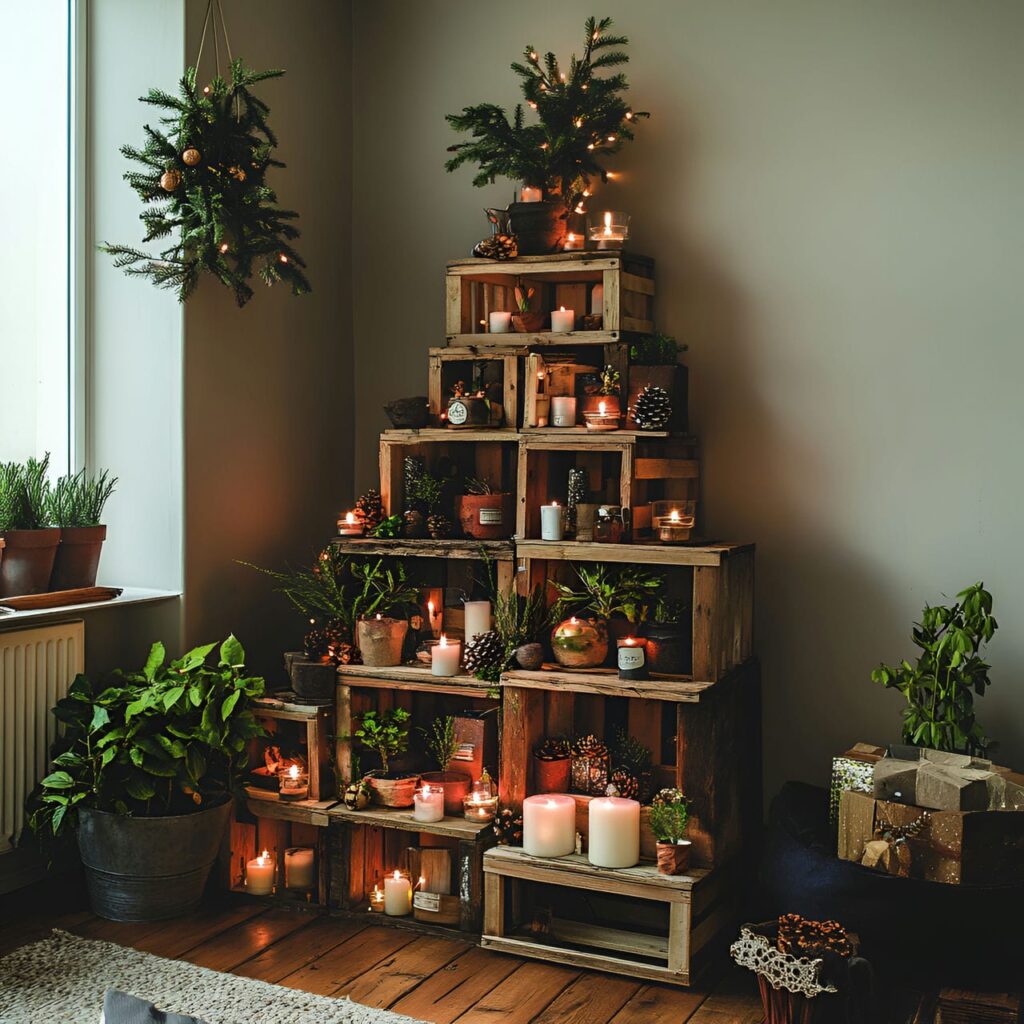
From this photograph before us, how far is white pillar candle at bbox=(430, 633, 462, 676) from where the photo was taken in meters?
3.16

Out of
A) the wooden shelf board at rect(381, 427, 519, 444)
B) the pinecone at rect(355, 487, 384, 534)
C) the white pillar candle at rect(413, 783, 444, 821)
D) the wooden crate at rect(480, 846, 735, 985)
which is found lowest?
the wooden crate at rect(480, 846, 735, 985)

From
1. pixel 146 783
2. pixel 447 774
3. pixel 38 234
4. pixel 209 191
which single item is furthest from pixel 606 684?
pixel 38 234

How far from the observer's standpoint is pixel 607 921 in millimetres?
3195

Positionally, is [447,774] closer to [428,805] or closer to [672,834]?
[428,805]

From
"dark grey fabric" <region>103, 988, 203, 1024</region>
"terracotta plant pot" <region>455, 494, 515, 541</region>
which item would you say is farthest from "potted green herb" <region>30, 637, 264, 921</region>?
"dark grey fabric" <region>103, 988, 203, 1024</region>

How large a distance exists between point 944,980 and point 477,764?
122 cm

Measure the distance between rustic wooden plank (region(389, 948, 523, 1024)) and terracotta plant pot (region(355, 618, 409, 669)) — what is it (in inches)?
29.8

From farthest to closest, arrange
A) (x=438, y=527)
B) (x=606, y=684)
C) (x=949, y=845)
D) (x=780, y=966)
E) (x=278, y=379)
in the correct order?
(x=278, y=379)
(x=438, y=527)
(x=606, y=684)
(x=949, y=845)
(x=780, y=966)

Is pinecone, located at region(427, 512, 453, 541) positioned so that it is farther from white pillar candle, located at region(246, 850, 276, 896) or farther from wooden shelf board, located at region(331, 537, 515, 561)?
white pillar candle, located at region(246, 850, 276, 896)

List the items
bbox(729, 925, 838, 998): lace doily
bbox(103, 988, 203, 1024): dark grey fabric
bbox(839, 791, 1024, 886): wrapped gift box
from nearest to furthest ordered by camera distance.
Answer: bbox(103, 988, 203, 1024): dark grey fabric → bbox(729, 925, 838, 998): lace doily → bbox(839, 791, 1024, 886): wrapped gift box

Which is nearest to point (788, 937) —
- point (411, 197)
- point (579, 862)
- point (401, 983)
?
point (579, 862)

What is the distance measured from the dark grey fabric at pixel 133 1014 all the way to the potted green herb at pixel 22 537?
192 cm

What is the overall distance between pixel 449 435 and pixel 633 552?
0.60 metres

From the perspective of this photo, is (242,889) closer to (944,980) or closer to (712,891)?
(712,891)
